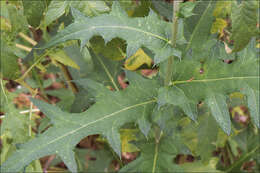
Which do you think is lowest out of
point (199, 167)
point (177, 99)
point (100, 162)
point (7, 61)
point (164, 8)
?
point (100, 162)

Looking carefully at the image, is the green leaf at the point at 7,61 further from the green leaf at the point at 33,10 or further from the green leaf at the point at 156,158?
the green leaf at the point at 156,158

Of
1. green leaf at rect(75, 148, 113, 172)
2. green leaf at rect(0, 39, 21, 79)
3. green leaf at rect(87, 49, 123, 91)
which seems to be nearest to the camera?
green leaf at rect(0, 39, 21, 79)

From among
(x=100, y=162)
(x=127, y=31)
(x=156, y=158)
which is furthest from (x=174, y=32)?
(x=100, y=162)

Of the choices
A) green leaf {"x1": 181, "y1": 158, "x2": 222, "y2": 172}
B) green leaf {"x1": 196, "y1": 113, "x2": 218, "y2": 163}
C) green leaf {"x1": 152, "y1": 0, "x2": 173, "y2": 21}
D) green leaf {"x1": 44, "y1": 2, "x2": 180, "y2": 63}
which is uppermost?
green leaf {"x1": 152, "y1": 0, "x2": 173, "y2": 21}

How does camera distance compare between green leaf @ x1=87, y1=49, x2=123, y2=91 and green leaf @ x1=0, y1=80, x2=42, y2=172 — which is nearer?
green leaf @ x1=0, y1=80, x2=42, y2=172

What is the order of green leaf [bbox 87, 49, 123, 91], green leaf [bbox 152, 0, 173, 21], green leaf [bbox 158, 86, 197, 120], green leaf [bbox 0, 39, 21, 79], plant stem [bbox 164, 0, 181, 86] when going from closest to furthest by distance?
plant stem [bbox 164, 0, 181, 86] < green leaf [bbox 158, 86, 197, 120] < green leaf [bbox 0, 39, 21, 79] < green leaf [bbox 152, 0, 173, 21] < green leaf [bbox 87, 49, 123, 91]

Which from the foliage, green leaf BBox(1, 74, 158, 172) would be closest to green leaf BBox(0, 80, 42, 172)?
the foliage

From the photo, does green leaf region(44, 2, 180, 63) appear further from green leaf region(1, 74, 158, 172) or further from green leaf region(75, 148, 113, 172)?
green leaf region(75, 148, 113, 172)

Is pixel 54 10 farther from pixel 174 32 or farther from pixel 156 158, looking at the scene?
pixel 156 158
